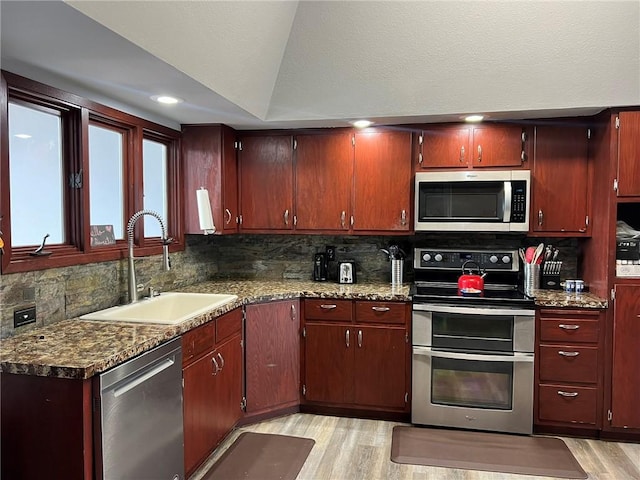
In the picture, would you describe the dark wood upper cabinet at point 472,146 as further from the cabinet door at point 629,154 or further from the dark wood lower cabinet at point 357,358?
the dark wood lower cabinet at point 357,358

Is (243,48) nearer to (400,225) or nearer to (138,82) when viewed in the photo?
(138,82)

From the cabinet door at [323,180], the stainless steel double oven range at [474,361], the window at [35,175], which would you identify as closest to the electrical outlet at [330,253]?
the cabinet door at [323,180]

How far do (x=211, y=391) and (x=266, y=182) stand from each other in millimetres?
1678

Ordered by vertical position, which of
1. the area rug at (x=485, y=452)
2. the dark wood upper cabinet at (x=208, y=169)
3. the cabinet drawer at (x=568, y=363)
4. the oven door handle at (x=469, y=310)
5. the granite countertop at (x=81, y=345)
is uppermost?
the dark wood upper cabinet at (x=208, y=169)

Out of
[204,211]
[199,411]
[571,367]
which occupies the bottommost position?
[199,411]

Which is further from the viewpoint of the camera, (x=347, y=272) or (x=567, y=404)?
(x=347, y=272)

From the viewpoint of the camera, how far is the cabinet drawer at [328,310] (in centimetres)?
324

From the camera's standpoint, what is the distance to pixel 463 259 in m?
3.53

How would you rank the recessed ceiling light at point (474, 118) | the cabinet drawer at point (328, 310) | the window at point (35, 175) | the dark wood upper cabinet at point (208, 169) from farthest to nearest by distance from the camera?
the dark wood upper cabinet at point (208, 169) → the cabinet drawer at point (328, 310) → the recessed ceiling light at point (474, 118) → the window at point (35, 175)

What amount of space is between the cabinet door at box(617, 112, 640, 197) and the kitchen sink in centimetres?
255

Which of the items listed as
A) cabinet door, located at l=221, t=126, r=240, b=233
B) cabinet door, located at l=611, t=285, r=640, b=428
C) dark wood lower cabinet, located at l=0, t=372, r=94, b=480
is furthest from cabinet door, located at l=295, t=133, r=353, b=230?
dark wood lower cabinet, located at l=0, t=372, r=94, b=480

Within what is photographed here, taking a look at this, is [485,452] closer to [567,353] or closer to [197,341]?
[567,353]

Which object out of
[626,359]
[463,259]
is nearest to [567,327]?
[626,359]

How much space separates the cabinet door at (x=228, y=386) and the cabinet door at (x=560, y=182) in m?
2.24
